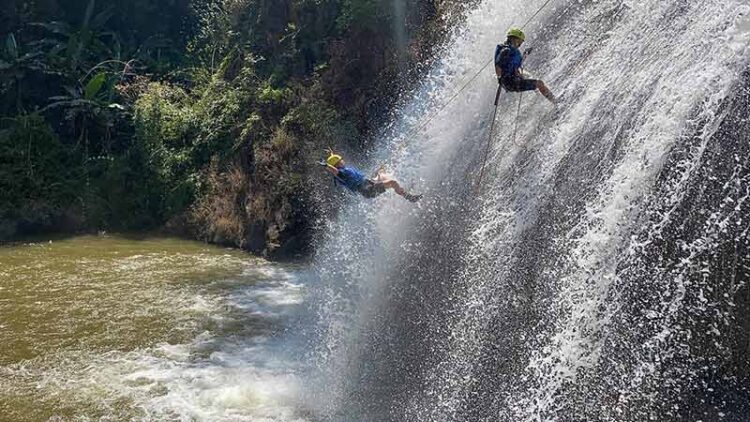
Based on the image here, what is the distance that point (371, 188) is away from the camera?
11047 mm

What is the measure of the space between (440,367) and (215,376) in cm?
345

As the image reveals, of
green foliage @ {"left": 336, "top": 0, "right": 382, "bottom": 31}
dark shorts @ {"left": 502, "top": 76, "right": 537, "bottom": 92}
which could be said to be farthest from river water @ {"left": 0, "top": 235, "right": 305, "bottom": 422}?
green foliage @ {"left": 336, "top": 0, "right": 382, "bottom": 31}

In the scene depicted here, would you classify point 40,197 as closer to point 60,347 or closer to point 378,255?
point 60,347

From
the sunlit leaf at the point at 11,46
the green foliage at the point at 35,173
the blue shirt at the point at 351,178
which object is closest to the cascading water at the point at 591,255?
the blue shirt at the point at 351,178

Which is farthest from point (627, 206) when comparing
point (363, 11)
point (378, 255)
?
point (363, 11)

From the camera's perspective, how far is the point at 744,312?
8.23 meters

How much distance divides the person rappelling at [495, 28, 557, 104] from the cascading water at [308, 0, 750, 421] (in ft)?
1.74

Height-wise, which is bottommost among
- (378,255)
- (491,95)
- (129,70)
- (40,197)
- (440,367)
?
(440,367)

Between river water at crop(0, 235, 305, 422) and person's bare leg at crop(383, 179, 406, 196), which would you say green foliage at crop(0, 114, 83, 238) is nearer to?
river water at crop(0, 235, 305, 422)

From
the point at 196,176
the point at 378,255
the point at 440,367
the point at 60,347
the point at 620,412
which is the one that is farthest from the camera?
the point at 196,176

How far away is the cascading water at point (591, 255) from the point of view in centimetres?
742

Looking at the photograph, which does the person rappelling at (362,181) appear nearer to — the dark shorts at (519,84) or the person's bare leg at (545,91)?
the dark shorts at (519,84)

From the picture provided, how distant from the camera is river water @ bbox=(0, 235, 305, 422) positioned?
9.16 metres

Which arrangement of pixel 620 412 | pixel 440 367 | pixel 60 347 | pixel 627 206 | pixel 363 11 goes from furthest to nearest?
pixel 363 11 < pixel 60 347 < pixel 440 367 < pixel 620 412 < pixel 627 206
